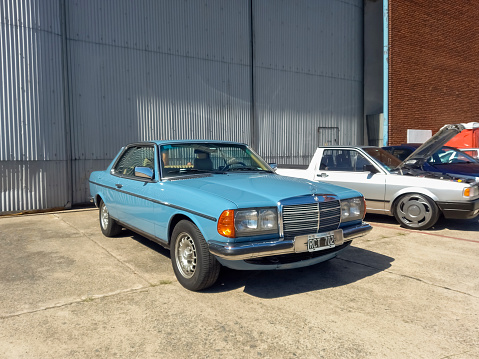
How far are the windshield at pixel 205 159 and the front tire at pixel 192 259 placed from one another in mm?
843

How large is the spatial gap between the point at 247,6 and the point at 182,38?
8.55 ft

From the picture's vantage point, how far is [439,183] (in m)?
6.84

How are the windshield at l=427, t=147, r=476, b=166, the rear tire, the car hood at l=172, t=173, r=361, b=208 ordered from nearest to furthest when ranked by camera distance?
1. the car hood at l=172, t=173, r=361, b=208
2. the rear tire
3. the windshield at l=427, t=147, r=476, b=166

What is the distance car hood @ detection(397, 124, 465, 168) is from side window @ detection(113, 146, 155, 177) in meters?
4.79

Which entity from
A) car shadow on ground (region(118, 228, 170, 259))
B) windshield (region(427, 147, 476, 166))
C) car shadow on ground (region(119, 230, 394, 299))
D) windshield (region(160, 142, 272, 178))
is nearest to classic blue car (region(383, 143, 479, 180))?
windshield (region(427, 147, 476, 166))

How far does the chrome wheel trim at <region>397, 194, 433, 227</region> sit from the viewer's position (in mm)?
6969

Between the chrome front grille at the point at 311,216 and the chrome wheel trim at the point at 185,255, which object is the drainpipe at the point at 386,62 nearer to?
the chrome front grille at the point at 311,216

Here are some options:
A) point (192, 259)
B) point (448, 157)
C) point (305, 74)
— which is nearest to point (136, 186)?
point (192, 259)

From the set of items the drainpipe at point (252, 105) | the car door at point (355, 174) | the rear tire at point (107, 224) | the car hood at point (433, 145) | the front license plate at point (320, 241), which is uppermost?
the drainpipe at point (252, 105)

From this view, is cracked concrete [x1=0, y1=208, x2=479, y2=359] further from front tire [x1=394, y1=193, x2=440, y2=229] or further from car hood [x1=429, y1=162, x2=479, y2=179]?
car hood [x1=429, y1=162, x2=479, y2=179]

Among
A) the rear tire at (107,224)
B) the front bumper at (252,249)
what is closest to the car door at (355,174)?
the rear tire at (107,224)

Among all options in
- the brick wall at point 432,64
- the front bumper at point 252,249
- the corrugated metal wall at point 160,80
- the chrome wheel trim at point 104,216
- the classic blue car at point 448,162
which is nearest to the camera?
the front bumper at point 252,249

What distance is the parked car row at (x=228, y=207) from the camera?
11.8 feet

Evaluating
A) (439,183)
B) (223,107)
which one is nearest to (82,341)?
(439,183)
